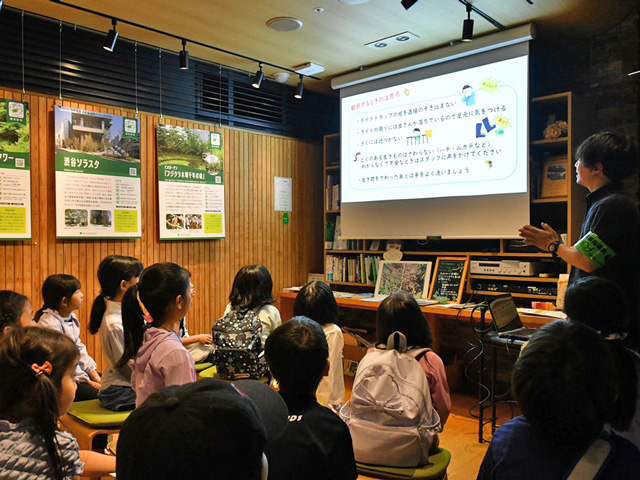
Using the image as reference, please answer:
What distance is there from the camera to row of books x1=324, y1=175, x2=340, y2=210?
5.24m

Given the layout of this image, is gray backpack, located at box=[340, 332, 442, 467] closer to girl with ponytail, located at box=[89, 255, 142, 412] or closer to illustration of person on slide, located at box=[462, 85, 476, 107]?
girl with ponytail, located at box=[89, 255, 142, 412]

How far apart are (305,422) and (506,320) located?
6.56 ft

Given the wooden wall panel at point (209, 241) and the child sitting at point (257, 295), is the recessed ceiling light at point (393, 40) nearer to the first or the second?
the wooden wall panel at point (209, 241)

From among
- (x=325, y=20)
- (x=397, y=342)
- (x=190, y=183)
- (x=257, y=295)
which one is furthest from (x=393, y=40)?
(x=397, y=342)

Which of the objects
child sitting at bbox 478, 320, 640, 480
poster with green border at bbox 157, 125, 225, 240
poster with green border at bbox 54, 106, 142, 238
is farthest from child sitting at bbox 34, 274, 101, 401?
child sitting at bbox 478, 320, 640, 480

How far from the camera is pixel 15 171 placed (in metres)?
3.56

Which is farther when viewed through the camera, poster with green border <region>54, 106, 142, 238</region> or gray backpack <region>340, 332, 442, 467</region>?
poster with green border <region>54, 106, 142, 238</region>

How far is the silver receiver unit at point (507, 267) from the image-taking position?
385 centimetres

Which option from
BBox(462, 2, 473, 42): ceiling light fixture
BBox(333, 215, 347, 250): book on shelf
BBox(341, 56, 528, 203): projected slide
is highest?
BBox(462, 2, 473, 42): ceiling light fixture

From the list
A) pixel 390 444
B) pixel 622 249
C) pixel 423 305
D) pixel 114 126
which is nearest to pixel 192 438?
pixel 390 444

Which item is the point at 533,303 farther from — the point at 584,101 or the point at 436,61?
the point at 436,61

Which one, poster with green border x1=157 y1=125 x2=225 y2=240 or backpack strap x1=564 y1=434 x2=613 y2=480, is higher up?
poster with green border x1=157 y1=125 x2=225 y2=240

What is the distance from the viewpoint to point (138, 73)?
4.24 meters

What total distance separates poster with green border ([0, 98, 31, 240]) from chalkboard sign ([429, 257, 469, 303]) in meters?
3.11
